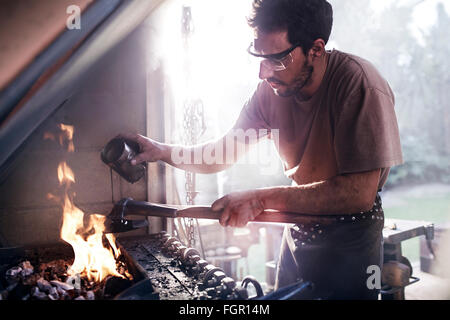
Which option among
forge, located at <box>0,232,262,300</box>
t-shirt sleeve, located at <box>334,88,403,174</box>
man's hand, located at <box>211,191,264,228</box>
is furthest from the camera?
man's hand, located at <box>211,191,264,228</box>

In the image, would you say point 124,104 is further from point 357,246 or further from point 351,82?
point 357,246

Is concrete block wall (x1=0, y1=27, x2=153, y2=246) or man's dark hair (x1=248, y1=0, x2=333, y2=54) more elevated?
man's dark hair (x1=248, y1=0, x2=333, y2=54)

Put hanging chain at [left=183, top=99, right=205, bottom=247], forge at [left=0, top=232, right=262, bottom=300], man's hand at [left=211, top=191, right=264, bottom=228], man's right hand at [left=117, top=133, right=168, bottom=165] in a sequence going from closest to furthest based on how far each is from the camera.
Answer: forge at [left=0, top=232, right=262, bottom=300] < man's hand at [left=211, top=191, right=264, bottom=228] < man's right hand at [left=117, top=133, right=168, bottom=165] < hanging chain at [left=183, top=99, right=205, bottom=247]

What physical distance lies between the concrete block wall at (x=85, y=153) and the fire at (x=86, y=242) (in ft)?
0.31

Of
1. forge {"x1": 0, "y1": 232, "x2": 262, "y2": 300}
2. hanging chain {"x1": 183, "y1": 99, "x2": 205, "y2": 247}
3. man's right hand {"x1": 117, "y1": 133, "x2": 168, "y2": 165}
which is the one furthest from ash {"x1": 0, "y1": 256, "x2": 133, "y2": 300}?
hanging chain {"x1": 183, "y1": 99, "x2": 205, "y2": 247}

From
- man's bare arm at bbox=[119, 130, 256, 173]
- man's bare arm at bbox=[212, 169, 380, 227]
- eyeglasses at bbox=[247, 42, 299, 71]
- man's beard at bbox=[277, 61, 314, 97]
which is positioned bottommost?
man's bare arm at bbox=[212, 169, 380, 227]

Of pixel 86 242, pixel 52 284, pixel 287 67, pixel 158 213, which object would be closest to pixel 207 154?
pixel 158 213

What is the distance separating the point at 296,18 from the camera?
1.77m

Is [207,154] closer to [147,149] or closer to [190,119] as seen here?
[147,149]

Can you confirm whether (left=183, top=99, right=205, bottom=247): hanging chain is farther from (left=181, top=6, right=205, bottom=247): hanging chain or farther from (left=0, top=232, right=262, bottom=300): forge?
(left=0, top=232, right=262, bottom=300): forge

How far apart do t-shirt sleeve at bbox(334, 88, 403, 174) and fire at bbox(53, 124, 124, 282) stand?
134 cm

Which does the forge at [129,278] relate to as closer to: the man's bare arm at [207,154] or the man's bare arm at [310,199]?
the man's bare arm at [310,199]

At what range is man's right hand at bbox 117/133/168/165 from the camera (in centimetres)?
222
